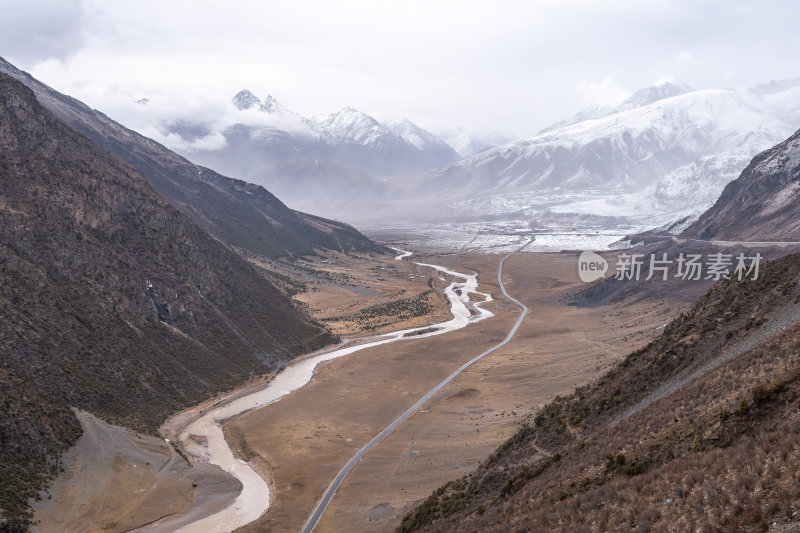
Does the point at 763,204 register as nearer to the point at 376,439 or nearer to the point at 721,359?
the point at 376,439

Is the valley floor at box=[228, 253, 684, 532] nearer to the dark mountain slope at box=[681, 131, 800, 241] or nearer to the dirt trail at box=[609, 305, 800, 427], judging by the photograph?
the dirt trail at box=[609, 305, 800, 427]

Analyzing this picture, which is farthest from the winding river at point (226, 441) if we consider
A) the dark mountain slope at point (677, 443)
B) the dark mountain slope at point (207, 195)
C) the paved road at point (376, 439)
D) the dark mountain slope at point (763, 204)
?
the dark mountain slope at point (207, 195)

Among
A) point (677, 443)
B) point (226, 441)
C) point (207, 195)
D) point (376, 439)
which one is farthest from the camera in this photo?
point (207, 195)

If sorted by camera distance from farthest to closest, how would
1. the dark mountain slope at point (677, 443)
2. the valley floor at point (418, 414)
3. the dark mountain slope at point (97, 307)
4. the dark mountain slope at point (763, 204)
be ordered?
the dark mountain slope at point (763, 204) → the dark mountain slope at point (97, 307) → the valley floor at point (418, 414) → the dark mountain slope at point (677, 443)

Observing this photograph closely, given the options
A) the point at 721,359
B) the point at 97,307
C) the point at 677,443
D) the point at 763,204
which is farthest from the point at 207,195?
the point at 677,443

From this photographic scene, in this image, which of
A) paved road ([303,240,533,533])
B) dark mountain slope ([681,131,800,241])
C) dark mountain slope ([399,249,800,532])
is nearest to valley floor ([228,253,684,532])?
paved road ([303,240,533,533])

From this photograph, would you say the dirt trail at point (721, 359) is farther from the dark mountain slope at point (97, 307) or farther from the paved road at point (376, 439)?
the dark mountain slope at point (97, 307)

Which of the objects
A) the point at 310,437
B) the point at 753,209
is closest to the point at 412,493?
the point at 310,437
